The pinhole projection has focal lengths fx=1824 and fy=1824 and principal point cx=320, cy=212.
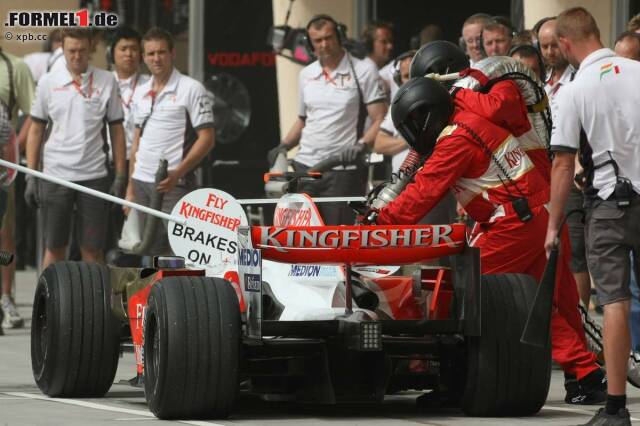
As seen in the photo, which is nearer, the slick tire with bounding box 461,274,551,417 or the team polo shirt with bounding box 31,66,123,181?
the slick tire with bounding box 461,274,551,417

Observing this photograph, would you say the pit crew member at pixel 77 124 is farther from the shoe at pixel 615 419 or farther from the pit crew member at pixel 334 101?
the shoe at pixel 615 419

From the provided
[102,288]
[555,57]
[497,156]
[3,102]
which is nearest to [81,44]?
[3,102]

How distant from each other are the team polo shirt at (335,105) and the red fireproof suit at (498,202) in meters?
4.63

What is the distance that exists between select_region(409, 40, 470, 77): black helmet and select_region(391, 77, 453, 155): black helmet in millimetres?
734

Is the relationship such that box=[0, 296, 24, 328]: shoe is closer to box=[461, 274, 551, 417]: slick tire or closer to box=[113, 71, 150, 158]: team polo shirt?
box=[113, 71, 150, 158]: team polo shirt

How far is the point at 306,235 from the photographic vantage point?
8258 millimetres

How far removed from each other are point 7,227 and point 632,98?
21.6 ft

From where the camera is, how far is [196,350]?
8125 mm

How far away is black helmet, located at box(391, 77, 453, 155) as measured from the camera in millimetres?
8898

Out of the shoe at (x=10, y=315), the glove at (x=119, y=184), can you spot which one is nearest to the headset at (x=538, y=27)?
the glove at (x=119, y=184)

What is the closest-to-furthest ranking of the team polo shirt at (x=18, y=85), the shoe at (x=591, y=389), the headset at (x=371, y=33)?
1. the shoe at (x=591, y=389)
2. the team polo shirt at (x=18, y=85)
3. the headset at (x=371, y=33)

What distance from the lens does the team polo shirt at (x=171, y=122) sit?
44.5 feet

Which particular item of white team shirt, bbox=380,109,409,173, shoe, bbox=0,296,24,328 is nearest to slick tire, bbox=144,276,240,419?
white team shirt, bbox=380,109,409,173

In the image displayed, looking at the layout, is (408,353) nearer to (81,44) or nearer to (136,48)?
(81,44)
